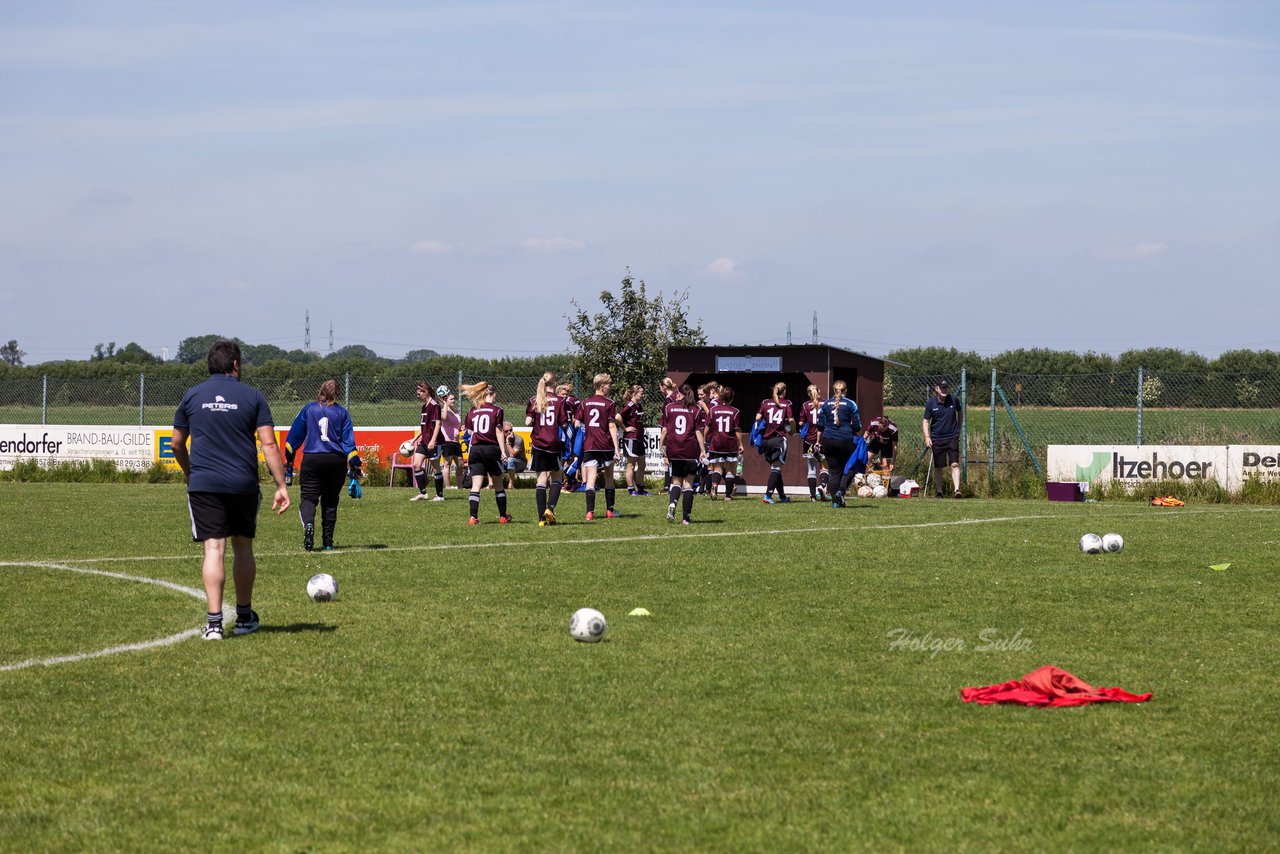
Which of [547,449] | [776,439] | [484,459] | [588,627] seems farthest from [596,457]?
[588,627]

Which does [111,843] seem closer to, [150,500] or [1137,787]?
[1137,787]

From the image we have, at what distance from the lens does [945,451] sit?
26156mm

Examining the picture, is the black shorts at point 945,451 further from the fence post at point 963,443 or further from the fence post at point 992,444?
the fence post at point 992,444

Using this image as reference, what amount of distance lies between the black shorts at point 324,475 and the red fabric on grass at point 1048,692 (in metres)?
9.23

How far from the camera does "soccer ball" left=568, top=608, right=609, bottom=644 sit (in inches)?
360

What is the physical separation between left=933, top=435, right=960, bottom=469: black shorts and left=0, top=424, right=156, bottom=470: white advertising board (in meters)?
17.8

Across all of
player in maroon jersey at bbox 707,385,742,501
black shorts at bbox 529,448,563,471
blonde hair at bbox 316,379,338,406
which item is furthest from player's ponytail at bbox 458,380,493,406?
player in maroon jersey at bbox 707,385,742,501

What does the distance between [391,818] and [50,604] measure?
670cm

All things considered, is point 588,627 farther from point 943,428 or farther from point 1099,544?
point 943,428

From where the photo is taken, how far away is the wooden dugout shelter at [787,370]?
28.4m

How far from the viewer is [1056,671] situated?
7.59 meters

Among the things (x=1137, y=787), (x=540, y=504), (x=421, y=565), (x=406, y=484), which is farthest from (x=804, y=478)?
(x=1137, y=787)

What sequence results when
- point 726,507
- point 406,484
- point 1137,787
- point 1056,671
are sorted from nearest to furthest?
point 1137,787
point 1056,671
point 726,507
point 406,484

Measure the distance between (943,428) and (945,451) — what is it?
496 millimetres
